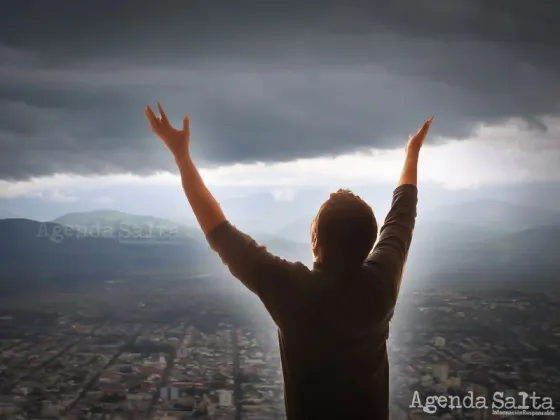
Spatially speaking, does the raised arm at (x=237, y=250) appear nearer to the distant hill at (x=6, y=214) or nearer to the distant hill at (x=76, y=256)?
the distant hill at (x=76, y=256)

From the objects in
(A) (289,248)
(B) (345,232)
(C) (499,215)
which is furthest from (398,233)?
(C) (499,215)

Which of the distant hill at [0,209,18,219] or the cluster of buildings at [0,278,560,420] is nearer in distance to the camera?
the cluster of buildings at [0,278,560,420]

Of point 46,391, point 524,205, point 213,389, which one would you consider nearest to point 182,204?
point 213,389

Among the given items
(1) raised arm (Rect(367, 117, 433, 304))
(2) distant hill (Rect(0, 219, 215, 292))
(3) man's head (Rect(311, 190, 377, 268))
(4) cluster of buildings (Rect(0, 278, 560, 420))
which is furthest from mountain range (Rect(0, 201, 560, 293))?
(3) man's head (Rect(311, 190, 377, 268))

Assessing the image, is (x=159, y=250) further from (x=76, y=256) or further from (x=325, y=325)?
(x=325, y=325)

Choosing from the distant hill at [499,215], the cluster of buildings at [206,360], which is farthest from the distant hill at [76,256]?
the distant hill at [499,215]

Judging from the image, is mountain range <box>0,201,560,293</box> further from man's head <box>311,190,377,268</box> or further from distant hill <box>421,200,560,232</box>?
man's head <box>311,190,377,268</box>
